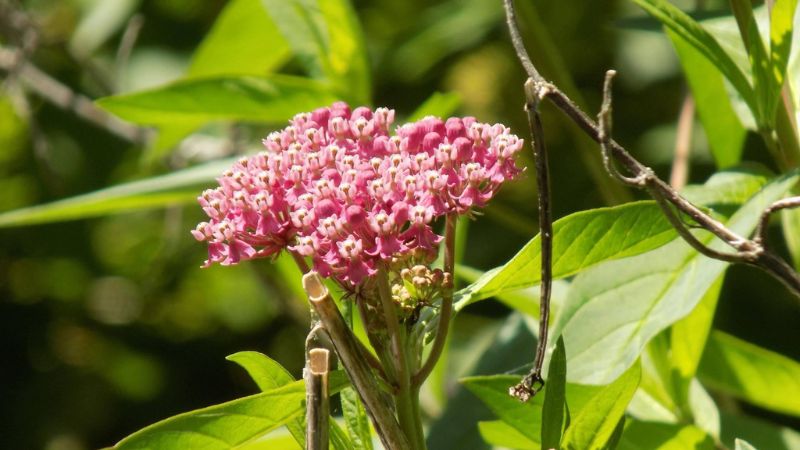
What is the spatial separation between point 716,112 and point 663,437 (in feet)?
1.66

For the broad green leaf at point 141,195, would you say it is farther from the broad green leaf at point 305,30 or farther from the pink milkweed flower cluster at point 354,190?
the pink milkweed flower cluster at point 354,190

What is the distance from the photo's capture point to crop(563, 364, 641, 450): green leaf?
1093 millimetres

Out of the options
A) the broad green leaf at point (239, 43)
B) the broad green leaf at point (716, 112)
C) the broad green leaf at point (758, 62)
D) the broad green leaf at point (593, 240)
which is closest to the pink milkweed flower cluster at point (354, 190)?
the broad green leaf at point (593, 240)

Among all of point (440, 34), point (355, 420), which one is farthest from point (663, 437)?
point (440, 34)

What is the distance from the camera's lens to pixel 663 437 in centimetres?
134

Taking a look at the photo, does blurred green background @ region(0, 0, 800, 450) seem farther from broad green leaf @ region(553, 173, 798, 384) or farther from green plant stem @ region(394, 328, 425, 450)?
green plant stem @ region(394, 328, 425, 450)

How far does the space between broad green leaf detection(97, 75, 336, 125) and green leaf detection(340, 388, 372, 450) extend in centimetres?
77

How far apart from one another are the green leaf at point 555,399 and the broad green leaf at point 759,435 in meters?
0.57

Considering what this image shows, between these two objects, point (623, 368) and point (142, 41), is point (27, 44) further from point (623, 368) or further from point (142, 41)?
point (623, 368)

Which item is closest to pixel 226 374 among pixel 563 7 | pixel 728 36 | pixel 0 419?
pixel 0 419

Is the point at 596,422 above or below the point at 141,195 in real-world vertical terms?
below

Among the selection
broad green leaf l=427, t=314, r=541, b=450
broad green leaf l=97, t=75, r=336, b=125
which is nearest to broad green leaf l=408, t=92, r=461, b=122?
broad green leaf l=97, t=75, r=336, b=125

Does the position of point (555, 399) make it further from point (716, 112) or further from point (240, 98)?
point (240, 98)

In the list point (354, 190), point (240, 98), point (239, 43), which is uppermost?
point (239, 43)
